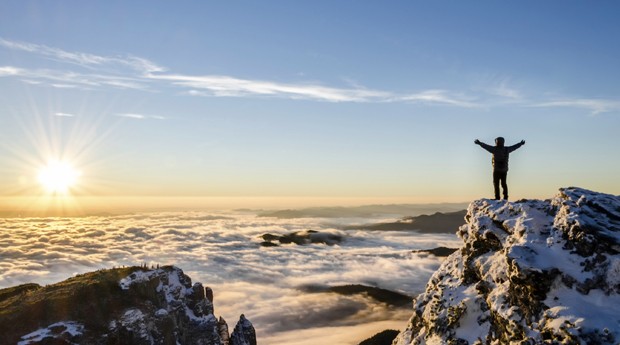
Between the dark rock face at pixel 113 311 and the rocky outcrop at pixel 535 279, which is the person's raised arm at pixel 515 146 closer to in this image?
the rocky outcrop at pixel 535 279

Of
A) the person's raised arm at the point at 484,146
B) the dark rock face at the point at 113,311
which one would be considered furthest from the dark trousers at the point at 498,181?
the dark rock face at the point at 113,311

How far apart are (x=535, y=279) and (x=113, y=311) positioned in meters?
70.0

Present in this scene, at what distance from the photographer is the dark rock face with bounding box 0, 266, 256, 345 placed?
202 feet

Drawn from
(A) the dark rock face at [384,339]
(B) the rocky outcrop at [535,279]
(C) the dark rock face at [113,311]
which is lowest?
(A) the dark rock face at [384,339]

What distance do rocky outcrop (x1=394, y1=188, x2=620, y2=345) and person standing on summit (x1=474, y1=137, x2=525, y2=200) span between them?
12.0 feet

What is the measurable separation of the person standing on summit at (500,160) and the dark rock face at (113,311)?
2471 inches

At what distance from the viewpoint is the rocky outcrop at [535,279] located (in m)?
12.6

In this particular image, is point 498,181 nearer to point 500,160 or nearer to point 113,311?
point 500,160

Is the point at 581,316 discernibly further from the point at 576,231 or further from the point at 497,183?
the point at 497,183

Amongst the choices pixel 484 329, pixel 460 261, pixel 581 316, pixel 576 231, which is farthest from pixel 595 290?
pixel 460 261

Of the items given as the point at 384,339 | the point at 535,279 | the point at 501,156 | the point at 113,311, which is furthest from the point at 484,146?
the point at 384,339

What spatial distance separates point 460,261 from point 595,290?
7442 millimetres

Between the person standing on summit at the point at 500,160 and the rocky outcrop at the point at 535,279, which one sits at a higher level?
the person standing on summit at the point at 500,160

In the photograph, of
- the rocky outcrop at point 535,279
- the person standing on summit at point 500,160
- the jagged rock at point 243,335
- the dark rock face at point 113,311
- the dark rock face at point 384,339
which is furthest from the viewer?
the dark rock face at point 384,339
